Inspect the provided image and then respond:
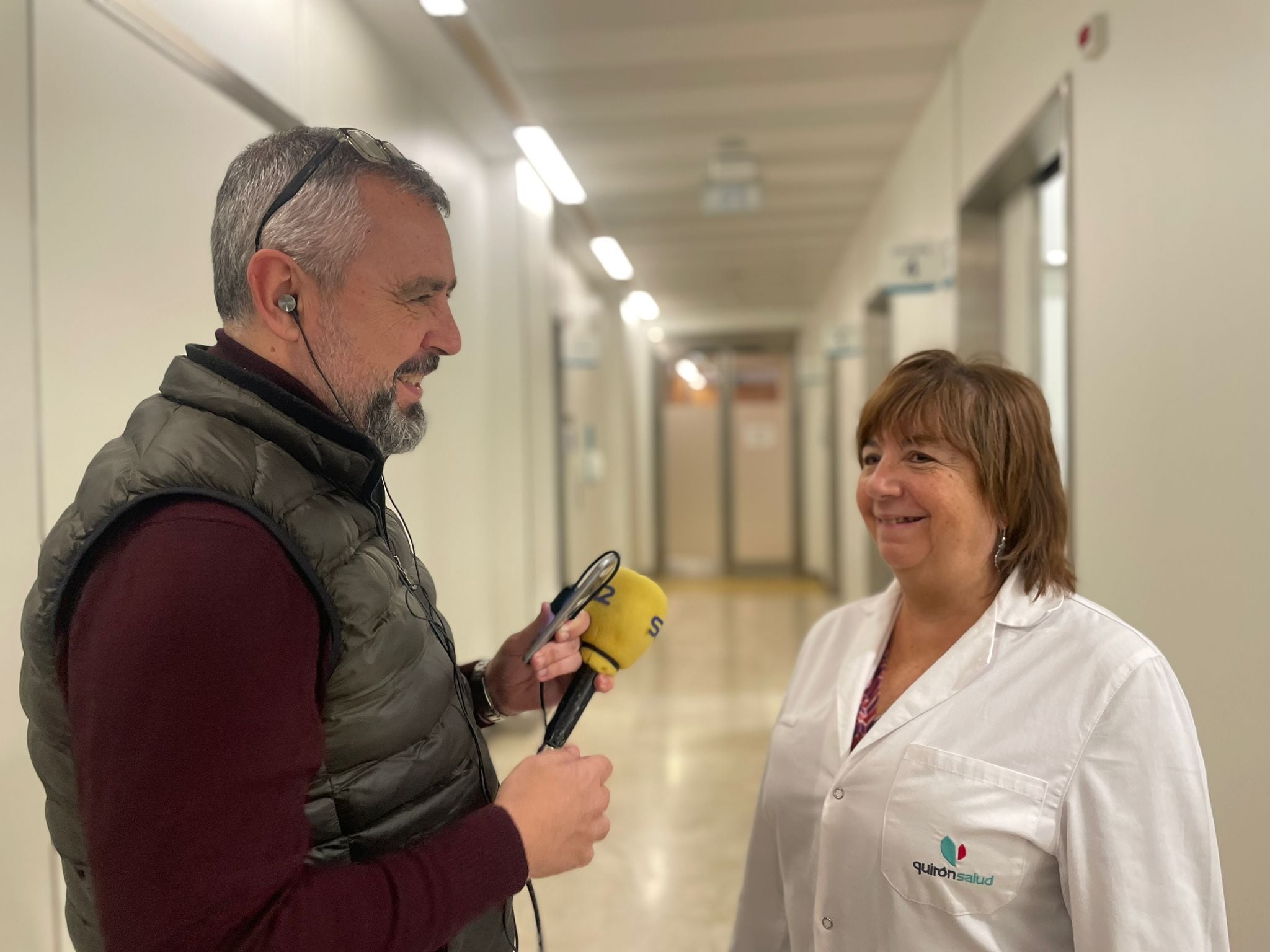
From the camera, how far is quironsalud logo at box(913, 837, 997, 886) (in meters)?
1.30

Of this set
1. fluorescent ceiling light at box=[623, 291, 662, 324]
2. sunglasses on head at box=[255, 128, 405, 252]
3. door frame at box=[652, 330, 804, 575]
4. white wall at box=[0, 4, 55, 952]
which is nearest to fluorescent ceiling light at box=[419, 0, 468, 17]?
white wall at box=[0, 4, 55, 952]

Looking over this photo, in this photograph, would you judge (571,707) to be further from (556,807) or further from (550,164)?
(550,164)

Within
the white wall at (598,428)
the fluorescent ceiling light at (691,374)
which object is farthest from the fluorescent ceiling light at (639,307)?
the fluorescent ceiling light at (691,374)

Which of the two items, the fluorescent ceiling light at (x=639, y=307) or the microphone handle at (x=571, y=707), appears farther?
the fluorescent ceiling light at (x=639, y=307)

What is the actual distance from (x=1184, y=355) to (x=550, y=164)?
431cm

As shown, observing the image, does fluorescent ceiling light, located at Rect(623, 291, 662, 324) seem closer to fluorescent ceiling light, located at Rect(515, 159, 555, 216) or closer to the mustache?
fluorescent ceiling light, located at Rect(515, 159, 555, 216)

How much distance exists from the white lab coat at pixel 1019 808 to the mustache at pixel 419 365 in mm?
934

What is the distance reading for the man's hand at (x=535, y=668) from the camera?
4.17 ft

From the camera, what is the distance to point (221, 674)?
0.78 m

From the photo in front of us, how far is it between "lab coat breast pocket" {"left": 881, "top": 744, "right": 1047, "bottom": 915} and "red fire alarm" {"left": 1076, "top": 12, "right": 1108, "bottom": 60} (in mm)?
2262

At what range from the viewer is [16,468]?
1.79m

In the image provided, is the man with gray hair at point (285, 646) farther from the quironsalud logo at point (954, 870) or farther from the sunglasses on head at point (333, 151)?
the quironsalud logo at point (954, 870)

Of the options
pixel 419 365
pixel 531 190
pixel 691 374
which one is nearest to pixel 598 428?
pixel 691 374

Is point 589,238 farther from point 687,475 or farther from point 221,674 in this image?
point 221,674
